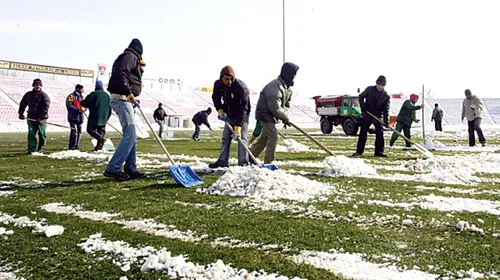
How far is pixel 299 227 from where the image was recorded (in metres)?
3.50

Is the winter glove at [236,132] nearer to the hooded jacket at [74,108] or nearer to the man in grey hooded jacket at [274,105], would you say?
the man in grey hooded jacket at [274,105]

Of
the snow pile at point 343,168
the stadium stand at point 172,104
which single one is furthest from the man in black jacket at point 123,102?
the stadium stand at point 172,104

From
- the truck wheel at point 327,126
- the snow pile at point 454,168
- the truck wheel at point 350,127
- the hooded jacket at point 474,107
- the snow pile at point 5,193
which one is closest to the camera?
the snow pile at point 5,193

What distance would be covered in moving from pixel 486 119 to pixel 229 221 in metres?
51.2

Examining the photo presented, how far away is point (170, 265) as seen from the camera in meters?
2.60

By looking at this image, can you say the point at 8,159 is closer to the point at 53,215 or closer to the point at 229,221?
the point at 53,215

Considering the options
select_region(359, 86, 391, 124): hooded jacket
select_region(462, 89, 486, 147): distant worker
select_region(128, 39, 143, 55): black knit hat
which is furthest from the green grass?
select_region(462, 89, 486, 147): distant worker

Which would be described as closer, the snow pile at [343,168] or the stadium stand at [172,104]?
the snow pile at [343,168]

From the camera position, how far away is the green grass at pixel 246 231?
105 inches

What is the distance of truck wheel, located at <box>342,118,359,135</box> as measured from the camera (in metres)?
22.0

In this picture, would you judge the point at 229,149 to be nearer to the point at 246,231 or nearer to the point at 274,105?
the point at 274,105

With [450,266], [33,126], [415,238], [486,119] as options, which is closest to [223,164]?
[415,238]

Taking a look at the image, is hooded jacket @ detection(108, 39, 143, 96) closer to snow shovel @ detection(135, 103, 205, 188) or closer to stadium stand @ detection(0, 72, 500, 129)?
snow shovel @ detection(135, 103, 205, 188)

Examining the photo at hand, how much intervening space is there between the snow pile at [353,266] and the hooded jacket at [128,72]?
3.98m
